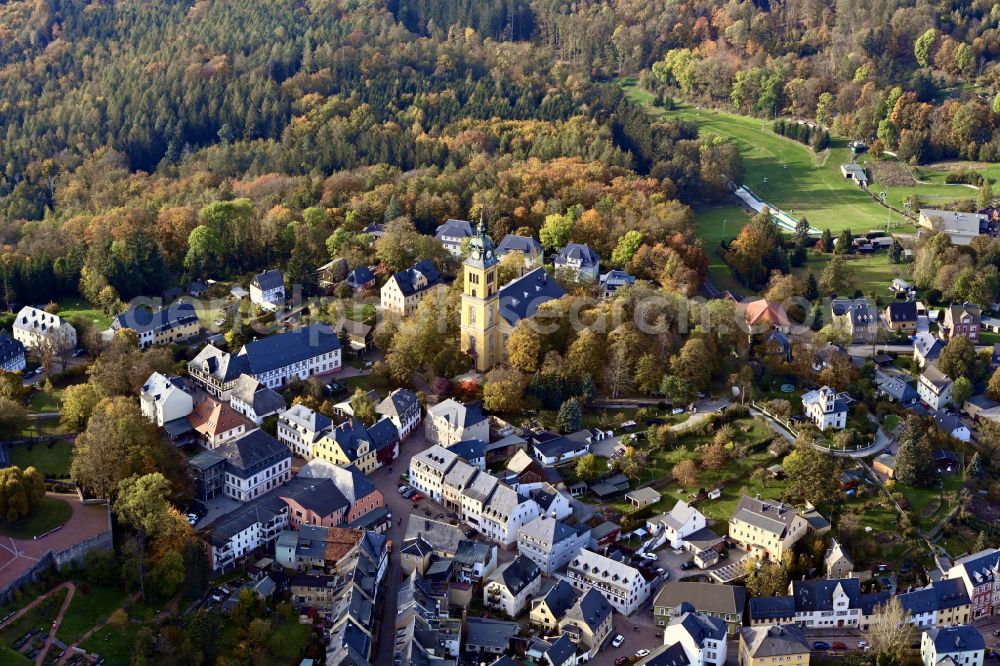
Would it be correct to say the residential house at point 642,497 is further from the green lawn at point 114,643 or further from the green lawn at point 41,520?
the green lawn at point 41,520

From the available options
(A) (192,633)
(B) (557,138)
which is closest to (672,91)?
(B) (557,138)

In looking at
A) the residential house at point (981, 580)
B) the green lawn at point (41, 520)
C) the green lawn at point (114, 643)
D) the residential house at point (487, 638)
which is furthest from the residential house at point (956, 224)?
the green lawn at point (114, 643)

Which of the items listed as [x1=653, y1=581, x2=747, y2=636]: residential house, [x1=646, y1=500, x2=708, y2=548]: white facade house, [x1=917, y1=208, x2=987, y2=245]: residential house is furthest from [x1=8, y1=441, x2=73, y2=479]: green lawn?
[x1=917, y1=208, x2=987, y2=245]: residential house

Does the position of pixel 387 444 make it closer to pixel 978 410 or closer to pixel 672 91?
pixel 978 410

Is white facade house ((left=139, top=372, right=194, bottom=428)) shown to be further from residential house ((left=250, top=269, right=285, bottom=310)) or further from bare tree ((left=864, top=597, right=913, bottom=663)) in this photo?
bare tree ((left=864, top=597, right=913, bottom=663))

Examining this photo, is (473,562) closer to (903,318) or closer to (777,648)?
(777,648)

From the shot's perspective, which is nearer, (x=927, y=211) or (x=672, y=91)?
(x=927, y=211)
